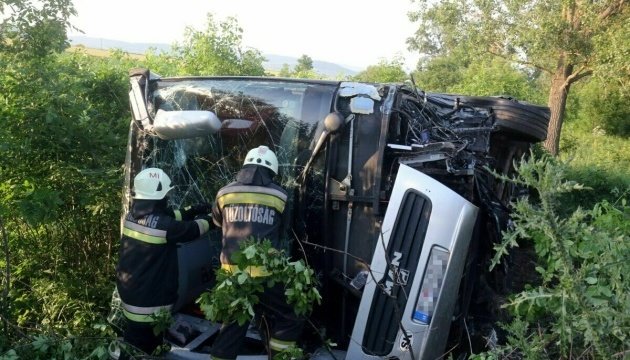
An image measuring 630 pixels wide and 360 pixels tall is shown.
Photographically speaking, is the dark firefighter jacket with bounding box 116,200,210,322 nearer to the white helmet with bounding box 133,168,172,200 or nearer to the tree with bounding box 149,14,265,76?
the white helmet with bounding box 133,168,172,200

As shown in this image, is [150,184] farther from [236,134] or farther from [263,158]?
[263,158]

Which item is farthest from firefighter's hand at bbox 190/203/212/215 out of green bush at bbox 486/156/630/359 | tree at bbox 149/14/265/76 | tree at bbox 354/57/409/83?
tree at bbox 354/57/409/83

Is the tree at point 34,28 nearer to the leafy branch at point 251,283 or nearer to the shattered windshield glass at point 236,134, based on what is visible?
the shattered windshield glass at point 236,134

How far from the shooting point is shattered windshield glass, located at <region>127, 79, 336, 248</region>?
371 centimetres

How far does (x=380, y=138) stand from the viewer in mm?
3406

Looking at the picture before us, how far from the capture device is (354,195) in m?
3.44

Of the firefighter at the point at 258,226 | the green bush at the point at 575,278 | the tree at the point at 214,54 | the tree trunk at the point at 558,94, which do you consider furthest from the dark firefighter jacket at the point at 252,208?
the tree trunk at the point at 558,94

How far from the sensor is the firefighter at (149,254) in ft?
12.3

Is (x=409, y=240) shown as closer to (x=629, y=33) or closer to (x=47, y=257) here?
(x=47, y=257)

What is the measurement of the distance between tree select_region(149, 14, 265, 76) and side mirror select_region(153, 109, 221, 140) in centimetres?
628

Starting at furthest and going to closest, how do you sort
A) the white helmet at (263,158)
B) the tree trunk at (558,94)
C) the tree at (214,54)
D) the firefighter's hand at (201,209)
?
the tree trunk at (558,94) < the tree at (214,54) < the firefighter's hand at (201,209) < the white helmet at (263,158)

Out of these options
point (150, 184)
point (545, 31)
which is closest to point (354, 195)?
point (150, 184)

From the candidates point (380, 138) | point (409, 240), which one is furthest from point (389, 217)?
point (380, 138)

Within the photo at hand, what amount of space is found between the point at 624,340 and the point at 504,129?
317 centimetres
